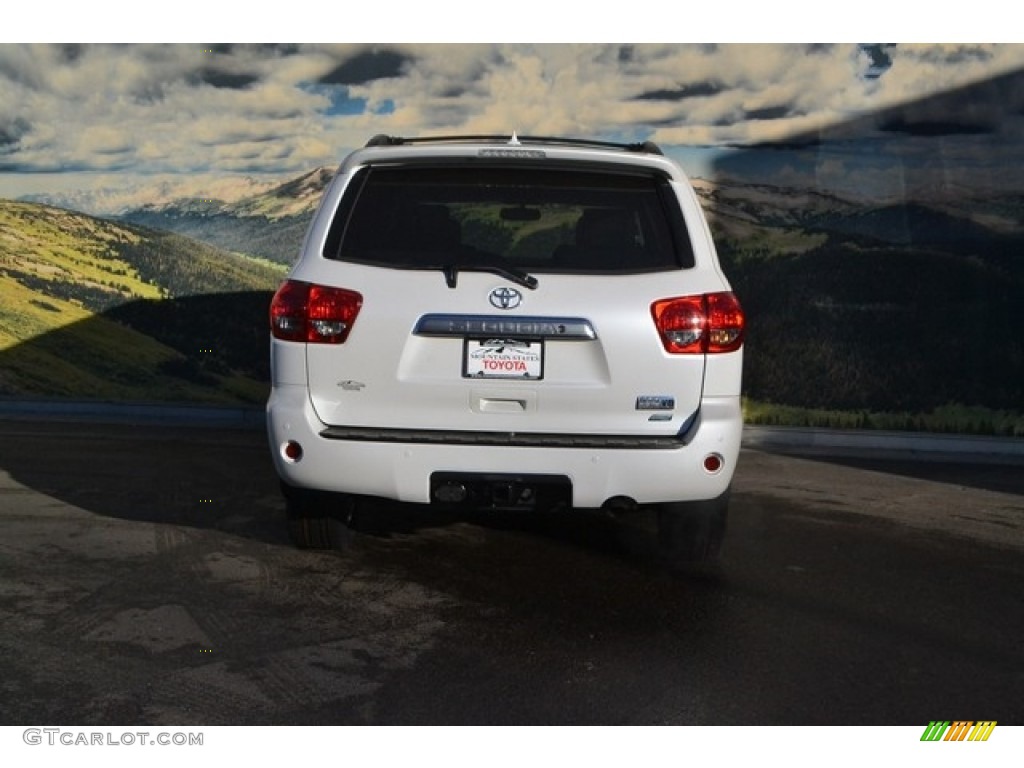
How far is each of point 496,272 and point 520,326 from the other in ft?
0.88

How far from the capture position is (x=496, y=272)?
531cm

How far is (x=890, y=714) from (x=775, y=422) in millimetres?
6564

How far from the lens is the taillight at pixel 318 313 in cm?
529

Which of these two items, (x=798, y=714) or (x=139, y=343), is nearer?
(x=798, y=714)

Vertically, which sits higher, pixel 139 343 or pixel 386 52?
pixel 386 52

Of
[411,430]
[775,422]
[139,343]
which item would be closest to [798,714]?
[411,430]

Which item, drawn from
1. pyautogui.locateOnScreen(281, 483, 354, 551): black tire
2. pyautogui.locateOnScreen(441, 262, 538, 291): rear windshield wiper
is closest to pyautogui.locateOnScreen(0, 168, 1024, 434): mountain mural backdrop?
pyautogui.locateOnScreen(281, 483, 354, 551): black tire

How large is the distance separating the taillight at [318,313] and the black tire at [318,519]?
86 cm

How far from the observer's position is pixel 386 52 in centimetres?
1074
